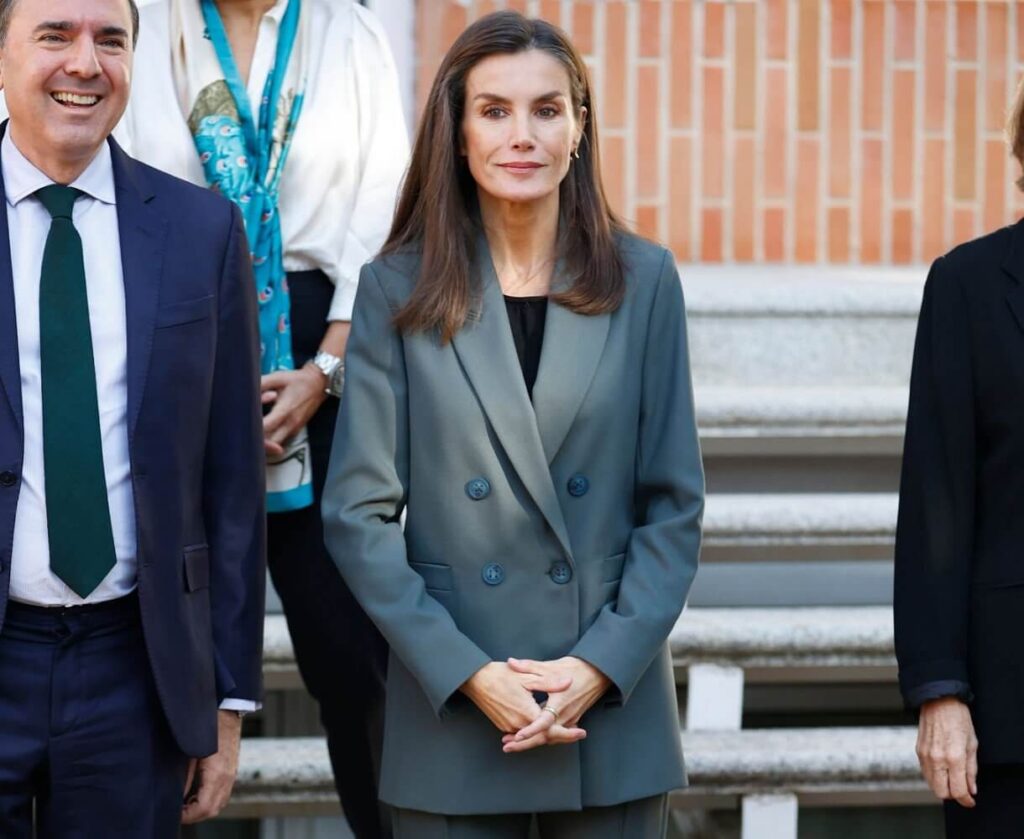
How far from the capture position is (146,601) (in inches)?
109

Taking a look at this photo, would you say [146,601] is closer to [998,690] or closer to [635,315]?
[635,315]

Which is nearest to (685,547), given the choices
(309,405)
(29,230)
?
(309,405)

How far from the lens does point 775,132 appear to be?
19.3ft

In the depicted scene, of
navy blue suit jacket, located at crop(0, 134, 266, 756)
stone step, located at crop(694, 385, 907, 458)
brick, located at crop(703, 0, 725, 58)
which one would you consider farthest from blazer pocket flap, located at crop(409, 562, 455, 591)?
brick, located at crop(703, 0, 725, 58)

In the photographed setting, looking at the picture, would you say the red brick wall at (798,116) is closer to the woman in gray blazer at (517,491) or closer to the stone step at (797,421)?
the stone step at (797,421)

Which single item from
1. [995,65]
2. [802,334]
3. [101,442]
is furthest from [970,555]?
[995,65]

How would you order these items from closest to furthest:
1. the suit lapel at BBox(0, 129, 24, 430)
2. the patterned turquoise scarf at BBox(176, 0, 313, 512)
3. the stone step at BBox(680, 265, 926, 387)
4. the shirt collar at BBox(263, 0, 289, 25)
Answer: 1. the suit lapel at BBox(0, 129, 24, 430)
2. the patterned turquoise scarf at BBox(176, 0, 313, 512)
3. the shirt collar at BBox(263, 0, 289, 25)
4. the stone step at BBox(680, 265, 926, 387)

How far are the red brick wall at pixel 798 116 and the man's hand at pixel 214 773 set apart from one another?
3.17 metres

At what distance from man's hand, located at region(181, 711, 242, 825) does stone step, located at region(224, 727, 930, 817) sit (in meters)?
1.28

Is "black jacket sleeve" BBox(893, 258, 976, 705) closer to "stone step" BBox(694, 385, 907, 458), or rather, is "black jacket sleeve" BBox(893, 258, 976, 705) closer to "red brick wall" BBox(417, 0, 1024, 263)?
"stone step" BBox(694, 385, 907, 458)

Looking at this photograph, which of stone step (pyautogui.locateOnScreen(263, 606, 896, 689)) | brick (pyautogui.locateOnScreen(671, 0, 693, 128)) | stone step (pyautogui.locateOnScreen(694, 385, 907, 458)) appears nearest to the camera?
stone step (pyautogui.locateOnScreen(263, 606, 896, 689))

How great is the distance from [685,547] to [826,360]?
2417mm

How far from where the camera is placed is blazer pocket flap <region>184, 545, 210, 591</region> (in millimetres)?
2842

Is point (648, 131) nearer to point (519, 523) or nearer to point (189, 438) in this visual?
point (519, 523)
